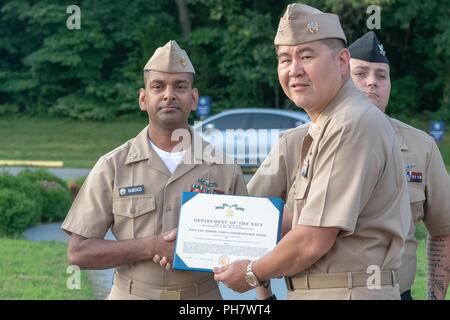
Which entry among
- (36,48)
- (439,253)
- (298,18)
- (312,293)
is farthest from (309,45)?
(36,48)

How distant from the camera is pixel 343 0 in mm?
25375

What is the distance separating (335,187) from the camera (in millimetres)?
3205

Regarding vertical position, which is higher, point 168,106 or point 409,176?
point 168,106

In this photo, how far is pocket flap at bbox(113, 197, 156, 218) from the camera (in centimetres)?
395

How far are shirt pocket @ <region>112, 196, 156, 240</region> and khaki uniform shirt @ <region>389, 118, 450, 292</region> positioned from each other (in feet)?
3.88

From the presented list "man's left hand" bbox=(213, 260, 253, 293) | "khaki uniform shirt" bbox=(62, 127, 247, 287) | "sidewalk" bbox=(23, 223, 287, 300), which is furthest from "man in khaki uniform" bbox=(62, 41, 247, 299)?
"sidewalk" bbox=(23, 223, 287, 300)

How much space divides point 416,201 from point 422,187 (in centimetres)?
8

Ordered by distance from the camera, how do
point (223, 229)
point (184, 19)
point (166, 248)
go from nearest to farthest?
point (223, 229)
point (166, 248)
point (184, 19)

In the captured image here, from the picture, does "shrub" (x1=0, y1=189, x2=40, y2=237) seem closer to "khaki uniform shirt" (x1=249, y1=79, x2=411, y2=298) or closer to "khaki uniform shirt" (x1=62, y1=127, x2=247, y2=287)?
"khaki uniform shirt" (x1=62, y1=127, x2=247, y2=287)

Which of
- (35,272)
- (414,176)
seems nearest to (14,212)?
(35,272)

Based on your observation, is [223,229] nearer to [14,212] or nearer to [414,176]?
[414,176]

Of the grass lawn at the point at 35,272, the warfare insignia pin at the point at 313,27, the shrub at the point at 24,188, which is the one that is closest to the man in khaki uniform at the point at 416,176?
the warfare insignia pin at the point at 313,27

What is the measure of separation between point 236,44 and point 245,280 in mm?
26393

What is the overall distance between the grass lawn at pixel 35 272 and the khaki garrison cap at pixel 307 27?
171 inches
